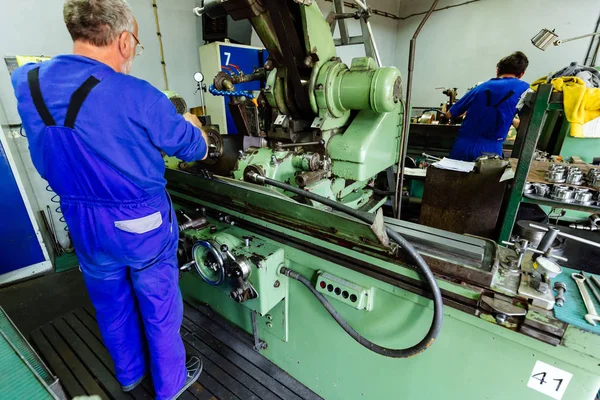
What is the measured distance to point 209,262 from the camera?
1161mm

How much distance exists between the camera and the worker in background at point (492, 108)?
2.00 metres

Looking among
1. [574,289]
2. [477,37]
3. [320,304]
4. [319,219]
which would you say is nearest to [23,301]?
[320,304]

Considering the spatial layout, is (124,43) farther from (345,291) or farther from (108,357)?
(108,357)

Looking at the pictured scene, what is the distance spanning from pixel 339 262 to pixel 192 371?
91cm

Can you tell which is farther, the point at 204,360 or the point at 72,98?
the point at 204,360

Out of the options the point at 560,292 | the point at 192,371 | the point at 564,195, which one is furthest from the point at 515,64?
the point at 192,371

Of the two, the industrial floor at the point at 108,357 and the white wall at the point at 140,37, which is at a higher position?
the white wall at the point at 140,37

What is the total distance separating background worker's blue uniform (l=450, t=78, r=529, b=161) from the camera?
199 centimetres

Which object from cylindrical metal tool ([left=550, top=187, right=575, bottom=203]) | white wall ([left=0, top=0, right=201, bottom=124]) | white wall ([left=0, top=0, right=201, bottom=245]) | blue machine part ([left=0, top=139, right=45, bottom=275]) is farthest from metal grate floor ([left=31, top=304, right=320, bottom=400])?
white wall ([left=0, top=0, right=201, bottom=124])

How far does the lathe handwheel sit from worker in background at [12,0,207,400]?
11cm

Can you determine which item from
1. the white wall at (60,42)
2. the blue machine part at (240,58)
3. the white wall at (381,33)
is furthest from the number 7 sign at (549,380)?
the white wall at (381,33)

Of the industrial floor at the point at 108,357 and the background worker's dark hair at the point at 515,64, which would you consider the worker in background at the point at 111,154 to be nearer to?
the industrial floor at the point at 108,357

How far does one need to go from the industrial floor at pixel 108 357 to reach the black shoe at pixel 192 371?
3 cm

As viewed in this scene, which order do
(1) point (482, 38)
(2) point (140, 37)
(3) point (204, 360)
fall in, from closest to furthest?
(3) point (204, 360) → (2) point (140, 37) → (1) point (482, 38)
